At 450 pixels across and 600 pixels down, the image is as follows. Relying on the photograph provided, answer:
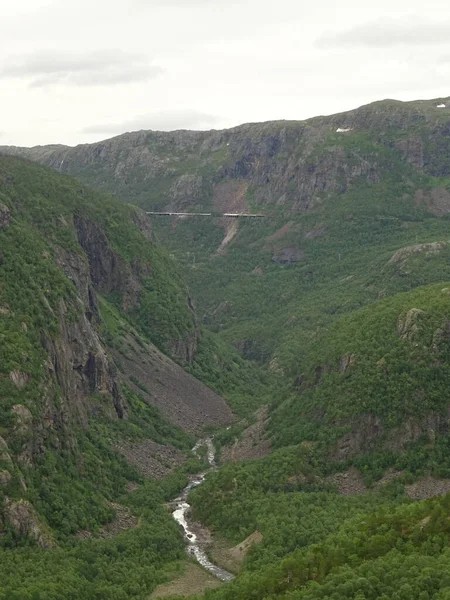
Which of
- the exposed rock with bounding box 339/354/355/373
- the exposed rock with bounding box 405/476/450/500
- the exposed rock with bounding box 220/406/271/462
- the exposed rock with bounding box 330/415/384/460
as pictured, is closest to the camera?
the exposed rock with bounding box 405/476/450/500

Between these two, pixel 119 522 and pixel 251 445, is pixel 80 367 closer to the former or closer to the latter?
pixel 251 445

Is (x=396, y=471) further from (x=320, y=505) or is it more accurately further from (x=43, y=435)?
(x=43, y=435)

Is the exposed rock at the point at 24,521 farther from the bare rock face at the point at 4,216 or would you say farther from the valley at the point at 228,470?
the bare rock face at the point at 4,216

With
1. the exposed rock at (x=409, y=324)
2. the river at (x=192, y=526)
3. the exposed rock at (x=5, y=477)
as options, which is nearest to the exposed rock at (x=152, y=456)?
the river at (x=192, y=526)


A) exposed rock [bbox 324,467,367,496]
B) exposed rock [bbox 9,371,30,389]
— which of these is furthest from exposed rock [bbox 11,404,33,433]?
exposed rock [bbox 324,467,367,496]

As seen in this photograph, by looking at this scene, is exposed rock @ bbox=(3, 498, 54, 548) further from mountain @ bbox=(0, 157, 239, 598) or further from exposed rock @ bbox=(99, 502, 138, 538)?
exposed rock @ bbox=(99, 502, 138, 538)

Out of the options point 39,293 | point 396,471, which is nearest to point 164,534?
point 396,471
